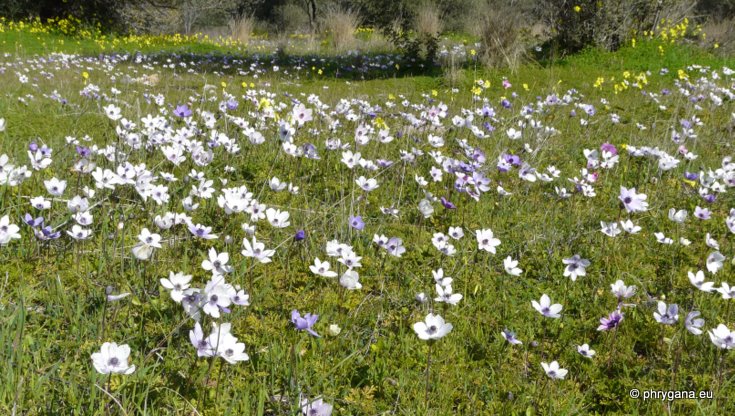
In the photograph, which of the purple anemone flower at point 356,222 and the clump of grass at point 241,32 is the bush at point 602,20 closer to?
the purple anemone flower at point 356,222

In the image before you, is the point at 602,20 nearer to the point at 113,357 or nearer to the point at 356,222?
the point at 356,222

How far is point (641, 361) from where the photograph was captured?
2.37 m

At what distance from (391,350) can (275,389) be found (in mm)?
583

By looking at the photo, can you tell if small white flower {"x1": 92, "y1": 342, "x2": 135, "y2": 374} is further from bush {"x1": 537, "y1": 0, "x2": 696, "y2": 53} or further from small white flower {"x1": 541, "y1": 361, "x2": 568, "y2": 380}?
bush {"x1": 537, "y1": 0, "x2": 696, "y2": 53}

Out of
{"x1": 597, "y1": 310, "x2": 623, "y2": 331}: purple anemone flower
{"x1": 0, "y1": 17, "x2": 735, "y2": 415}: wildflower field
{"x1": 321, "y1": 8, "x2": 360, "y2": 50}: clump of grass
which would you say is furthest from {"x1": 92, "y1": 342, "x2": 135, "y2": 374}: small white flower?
{"x1": 321, "y1": 8, "x2": 360, "y2": 50}: clump of grass

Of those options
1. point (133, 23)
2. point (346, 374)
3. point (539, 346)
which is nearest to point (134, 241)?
point (346, 374)

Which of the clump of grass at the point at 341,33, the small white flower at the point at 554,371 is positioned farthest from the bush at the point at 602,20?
the small white flower at the point at 554,371

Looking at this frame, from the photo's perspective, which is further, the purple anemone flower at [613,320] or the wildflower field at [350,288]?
the purple anemone flower at [613,320]

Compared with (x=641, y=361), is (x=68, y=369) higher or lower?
higher

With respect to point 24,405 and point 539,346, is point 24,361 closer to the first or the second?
point 24,405

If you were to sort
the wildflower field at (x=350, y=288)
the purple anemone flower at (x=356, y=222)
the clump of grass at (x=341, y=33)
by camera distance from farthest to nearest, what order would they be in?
the clump of grass at (x=341, y=33)
the purple anemone flower at (x=356, y=222)
the wildflower field at (x=350, y=288)

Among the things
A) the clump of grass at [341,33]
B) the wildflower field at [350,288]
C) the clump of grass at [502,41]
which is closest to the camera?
the wildflower field at [350,288]

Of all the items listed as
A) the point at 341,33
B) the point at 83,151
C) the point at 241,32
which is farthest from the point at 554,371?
the point at 241,32

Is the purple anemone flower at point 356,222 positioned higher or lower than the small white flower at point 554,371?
higher
